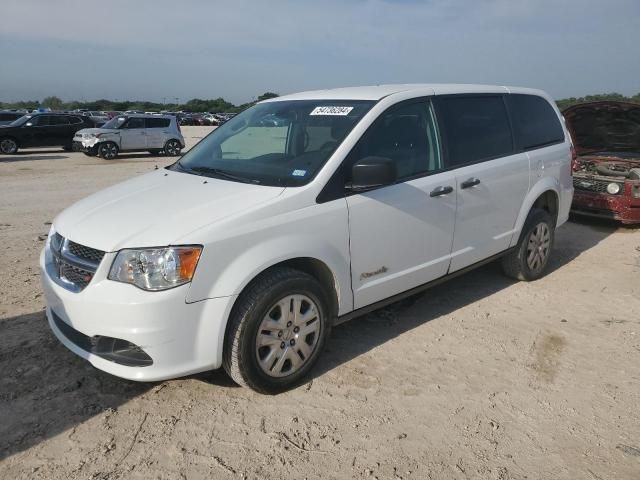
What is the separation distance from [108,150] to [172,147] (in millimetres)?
2300

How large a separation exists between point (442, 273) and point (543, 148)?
194cm

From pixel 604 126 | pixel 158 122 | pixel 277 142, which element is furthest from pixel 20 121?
pixel 277 142

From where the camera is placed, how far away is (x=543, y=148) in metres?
5.25

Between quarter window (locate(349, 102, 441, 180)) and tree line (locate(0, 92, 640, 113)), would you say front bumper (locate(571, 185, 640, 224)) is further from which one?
tree line (locate(0, 92, 640, 113))

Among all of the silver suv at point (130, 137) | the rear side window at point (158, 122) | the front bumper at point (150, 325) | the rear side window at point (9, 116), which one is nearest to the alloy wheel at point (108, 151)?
the silver suv at point (130, 137)

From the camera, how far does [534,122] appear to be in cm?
525

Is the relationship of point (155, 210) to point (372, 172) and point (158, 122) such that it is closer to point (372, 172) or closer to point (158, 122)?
point (372, 172)

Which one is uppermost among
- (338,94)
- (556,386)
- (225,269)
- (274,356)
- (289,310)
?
(338,94)

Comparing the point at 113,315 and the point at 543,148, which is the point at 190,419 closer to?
the point at 113,315

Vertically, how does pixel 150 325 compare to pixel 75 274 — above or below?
below

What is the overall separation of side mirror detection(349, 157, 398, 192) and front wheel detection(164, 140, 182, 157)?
700 inches

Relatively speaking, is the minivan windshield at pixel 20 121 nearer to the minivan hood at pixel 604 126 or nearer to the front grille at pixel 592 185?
the minivan hood at pixel 604 126

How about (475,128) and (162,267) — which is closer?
(162,267)

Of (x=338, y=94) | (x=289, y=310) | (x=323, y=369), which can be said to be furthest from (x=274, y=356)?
(x=338, y=94)
